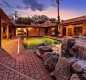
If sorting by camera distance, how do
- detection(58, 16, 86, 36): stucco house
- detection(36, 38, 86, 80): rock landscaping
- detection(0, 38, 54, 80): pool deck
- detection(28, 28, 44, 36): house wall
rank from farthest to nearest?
detection(28, 28, 44, 36): house wall < detection(58, 16, 86, 36): stucco house < detection(0, 38, 54, 80): pool deck < detection(36, 38, 86, 80): rock landscaping

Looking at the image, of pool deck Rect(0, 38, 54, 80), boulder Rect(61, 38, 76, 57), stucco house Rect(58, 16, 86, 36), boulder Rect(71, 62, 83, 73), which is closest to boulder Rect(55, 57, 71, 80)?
boulder Rect(71, 62, 83, 73)

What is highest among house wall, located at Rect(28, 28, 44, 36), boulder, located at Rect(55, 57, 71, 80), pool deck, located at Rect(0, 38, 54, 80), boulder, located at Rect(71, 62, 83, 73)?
house wall, located at Rect(28, 28, 44, 36)

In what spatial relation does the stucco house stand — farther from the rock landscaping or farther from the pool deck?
the rock landscaping

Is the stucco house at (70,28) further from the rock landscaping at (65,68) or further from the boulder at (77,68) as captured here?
the boulder at (77,68)

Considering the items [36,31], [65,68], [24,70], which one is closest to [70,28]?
[36,31]

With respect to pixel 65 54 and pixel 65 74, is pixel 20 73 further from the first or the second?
pixel 65 54

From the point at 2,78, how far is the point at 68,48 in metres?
4.57

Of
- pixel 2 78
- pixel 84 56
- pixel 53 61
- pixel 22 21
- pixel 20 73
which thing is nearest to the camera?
pixel 2 78

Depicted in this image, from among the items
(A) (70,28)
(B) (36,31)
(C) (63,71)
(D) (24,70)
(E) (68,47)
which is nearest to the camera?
(C) (63,71)

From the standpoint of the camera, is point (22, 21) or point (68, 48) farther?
point (22, 21)

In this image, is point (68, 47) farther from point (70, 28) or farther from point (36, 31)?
point (36, 31)

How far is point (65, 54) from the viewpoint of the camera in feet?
27.3

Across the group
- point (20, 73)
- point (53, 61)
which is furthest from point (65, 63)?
point (20, 73)

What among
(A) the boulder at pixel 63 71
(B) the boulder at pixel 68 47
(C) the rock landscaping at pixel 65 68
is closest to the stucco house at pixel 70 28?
(B) the boulder at pixel 68 47
